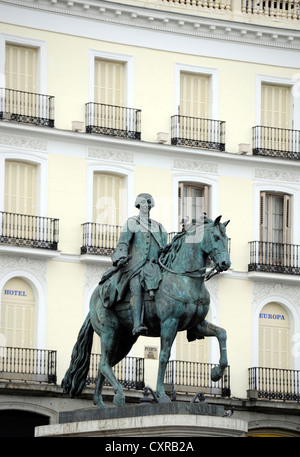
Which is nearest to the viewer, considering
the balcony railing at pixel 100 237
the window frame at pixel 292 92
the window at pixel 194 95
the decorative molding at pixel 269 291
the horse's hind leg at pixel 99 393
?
the horse's hind leg at pixel 99 393

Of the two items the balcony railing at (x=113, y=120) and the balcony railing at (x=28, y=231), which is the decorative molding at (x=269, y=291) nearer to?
the balcony railing at (x=113, y=120)

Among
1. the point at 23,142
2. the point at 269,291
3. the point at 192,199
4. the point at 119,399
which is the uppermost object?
the point at 23,142

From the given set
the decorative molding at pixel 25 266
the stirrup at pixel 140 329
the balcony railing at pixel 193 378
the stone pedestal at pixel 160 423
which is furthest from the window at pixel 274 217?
the stone pedestal at pixel 160 423

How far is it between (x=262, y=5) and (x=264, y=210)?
6464 mm

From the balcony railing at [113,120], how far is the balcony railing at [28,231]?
3.05m

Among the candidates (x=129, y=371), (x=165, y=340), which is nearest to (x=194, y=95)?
(x=129, y=371)

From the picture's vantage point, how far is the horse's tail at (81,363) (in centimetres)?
2325

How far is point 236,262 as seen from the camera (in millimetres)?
42375

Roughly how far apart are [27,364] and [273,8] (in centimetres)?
1383

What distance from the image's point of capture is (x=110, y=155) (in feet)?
135

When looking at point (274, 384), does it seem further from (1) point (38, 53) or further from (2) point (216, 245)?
(2) point (216, 245)

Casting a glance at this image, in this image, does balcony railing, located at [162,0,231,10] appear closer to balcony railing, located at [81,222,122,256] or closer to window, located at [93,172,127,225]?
window, located at [93,172,127,225]

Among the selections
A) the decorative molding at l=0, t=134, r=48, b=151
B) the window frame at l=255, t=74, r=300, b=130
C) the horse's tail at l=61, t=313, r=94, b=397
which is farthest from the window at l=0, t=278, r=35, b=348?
the horse's tail at l=61, t=313, r=94, b=397
